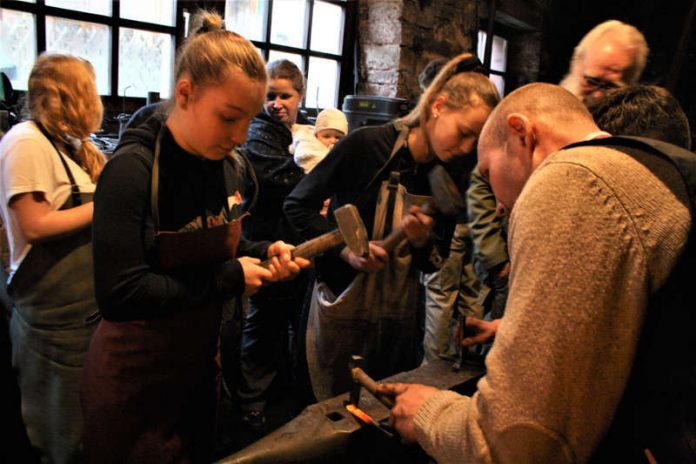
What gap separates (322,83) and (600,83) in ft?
10.9

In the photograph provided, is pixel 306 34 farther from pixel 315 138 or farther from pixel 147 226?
pixel 147 226

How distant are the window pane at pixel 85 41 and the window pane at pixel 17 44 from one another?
10 cm

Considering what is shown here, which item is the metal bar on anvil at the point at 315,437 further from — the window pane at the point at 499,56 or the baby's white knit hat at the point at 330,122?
the window pane at the point at 499,56

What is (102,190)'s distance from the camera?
1.28 meters

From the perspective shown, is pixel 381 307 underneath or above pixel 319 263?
underneath

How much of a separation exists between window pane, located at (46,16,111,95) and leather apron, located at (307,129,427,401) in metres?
2.42

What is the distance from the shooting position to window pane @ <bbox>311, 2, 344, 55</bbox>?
509cm

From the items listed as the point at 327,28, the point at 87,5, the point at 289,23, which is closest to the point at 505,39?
the point at 327,28

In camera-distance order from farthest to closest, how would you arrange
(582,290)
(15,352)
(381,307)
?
(381,307) < (15,352) < (582,290)

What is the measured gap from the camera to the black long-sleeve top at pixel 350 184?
2.13 meters

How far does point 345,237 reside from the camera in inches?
64.2

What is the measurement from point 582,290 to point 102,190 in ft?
3.42

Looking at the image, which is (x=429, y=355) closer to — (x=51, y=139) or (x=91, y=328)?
(x=91, y=328)

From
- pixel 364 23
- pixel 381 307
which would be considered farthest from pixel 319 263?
pixel 364 23
